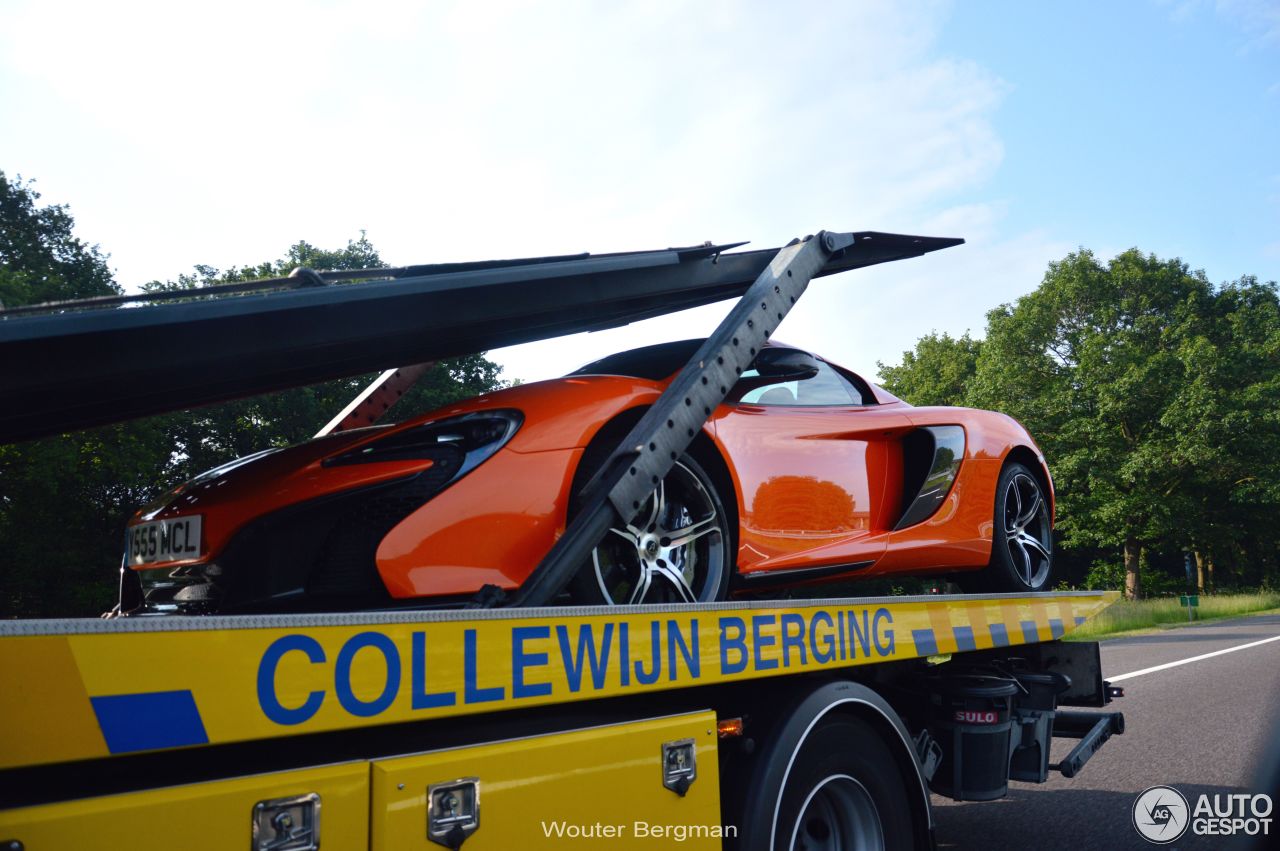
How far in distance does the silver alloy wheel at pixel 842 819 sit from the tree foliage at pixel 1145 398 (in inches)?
1356

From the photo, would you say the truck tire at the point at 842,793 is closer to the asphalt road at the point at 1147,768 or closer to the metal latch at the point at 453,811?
the metal latch at the point at 453,811

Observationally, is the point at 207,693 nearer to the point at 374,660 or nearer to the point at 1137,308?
the point at 374,660

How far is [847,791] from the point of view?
300 cm

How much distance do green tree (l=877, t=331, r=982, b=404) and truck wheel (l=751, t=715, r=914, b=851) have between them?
4504cm

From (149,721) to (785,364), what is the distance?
2993 millimetres

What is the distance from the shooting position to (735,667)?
2615mm

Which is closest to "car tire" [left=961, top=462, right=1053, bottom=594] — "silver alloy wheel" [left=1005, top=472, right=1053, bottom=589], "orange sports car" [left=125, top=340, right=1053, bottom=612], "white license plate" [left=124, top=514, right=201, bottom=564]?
"silver alloy wheel" [left=1005, top=472, right=1053, bottom=589]

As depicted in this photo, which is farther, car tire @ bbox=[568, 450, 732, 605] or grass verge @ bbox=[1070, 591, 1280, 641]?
grass verge @ bbox=[1070, 591, 1280, 641]

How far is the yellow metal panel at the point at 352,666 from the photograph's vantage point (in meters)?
1.37

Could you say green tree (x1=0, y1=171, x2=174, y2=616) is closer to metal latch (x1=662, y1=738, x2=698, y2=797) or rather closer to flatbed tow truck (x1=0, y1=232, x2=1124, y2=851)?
flatbed tow truck (x1=0, y1=232, x2=1124, y2=851)

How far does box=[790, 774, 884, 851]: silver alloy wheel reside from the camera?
2.92 meters

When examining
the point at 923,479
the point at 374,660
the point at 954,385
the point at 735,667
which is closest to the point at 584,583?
the point at 735,667

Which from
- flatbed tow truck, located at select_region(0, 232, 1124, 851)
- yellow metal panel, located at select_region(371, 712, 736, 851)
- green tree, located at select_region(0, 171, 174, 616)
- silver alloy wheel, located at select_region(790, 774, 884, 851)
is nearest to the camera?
flatbed tow truck, located at select_region(0, 232, 1124, 851)

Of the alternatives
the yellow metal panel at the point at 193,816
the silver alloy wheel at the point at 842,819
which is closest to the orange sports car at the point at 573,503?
the silver alloy wheel at the point at 842,819
